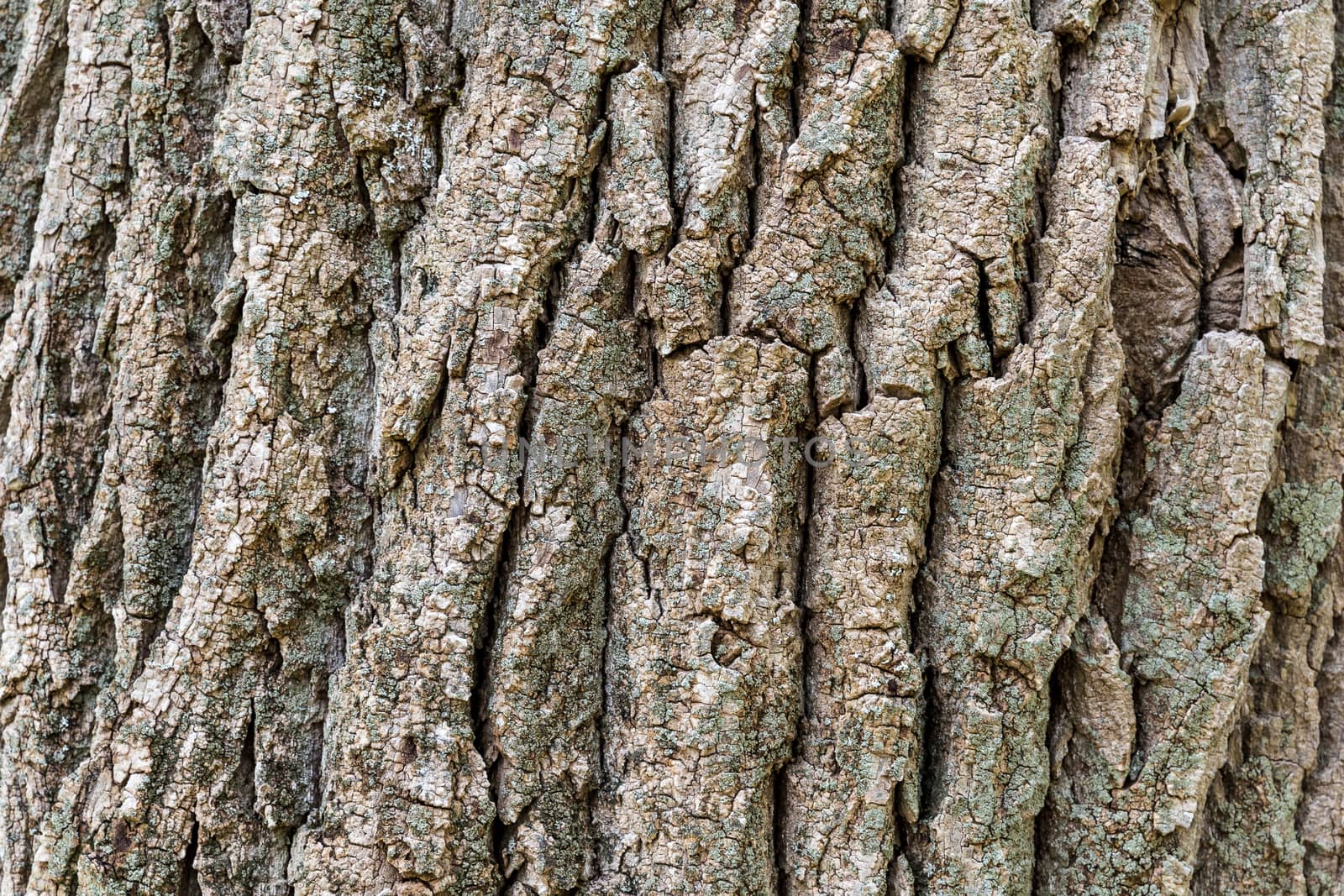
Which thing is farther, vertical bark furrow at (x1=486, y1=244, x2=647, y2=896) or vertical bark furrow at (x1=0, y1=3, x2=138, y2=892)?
vertical bark furrow at (x1=0, y1=3, x2=138, y2=892)

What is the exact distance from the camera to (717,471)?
135 centimetres

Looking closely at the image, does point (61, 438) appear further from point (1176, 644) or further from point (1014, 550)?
point (1176, 644)

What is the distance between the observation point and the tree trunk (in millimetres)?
1345

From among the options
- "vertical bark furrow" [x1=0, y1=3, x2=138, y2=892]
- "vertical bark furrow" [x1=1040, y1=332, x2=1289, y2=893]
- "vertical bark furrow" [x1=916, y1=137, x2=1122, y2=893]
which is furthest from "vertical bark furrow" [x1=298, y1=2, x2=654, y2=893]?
"vertical bark furrow" [x1=1040, y1=332, x2=1289, y2=893]


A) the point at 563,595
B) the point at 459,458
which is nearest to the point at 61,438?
the point at 459,458

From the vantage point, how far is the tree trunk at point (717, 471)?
134 centimetres

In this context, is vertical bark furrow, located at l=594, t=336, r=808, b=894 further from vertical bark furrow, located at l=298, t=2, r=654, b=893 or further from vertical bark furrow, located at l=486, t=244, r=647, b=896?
vertical bark furrow, located at l=298, t=2, r=654, b=893

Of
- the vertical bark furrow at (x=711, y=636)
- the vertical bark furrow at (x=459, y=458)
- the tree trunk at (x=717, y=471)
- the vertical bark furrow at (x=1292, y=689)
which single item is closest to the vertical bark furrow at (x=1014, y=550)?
the tree trunk at (x=717, y=471)

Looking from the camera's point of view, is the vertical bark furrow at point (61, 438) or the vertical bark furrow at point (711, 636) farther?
the vertical bark furrow at point (61, 438)

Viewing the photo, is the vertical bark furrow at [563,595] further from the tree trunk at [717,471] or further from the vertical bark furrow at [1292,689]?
the vertical bark furrow at [1292,689]

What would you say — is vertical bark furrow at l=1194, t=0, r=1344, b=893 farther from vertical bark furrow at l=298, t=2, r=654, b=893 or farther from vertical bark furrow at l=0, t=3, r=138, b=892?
vertical bark furrow at l=0, t=3, r=138, b=892

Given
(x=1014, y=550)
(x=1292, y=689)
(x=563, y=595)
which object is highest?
(x=1014, y=550)

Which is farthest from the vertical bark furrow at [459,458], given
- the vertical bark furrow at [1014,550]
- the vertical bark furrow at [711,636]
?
the vertical bark furrow at [1014,550]

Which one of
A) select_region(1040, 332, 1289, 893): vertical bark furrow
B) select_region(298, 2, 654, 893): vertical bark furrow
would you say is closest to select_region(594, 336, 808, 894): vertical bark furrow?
select_region(298, 2, 654, 893): vertical bark furrow
